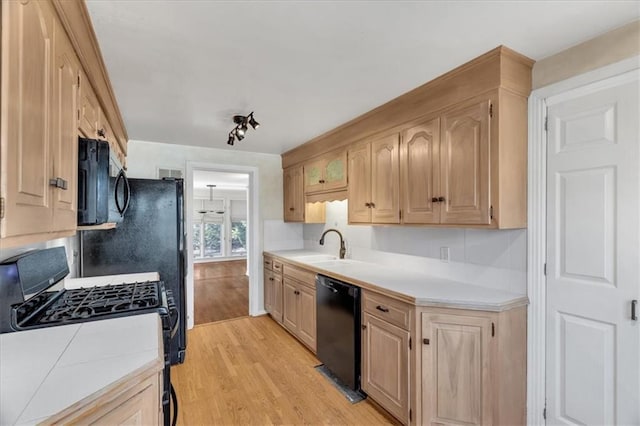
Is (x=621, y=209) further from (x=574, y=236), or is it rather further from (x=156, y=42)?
(x=156, y=42)

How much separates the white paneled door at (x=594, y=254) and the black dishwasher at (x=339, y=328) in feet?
3.97

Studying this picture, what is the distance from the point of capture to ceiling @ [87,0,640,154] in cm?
130

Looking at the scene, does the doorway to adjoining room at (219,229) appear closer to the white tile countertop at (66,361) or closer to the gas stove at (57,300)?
the gas stove at (57,300)

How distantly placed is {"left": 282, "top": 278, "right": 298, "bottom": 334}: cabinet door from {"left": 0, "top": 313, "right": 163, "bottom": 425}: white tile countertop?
197cm

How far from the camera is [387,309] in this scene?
2.07 metres

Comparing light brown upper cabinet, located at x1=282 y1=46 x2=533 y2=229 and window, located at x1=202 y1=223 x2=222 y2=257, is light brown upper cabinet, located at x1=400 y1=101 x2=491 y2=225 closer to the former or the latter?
light brown upper cabinet, located at x1=282 y1=46 x2=533 y2=229

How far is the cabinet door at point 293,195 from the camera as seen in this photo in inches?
154

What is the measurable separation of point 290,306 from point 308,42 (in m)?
2.72

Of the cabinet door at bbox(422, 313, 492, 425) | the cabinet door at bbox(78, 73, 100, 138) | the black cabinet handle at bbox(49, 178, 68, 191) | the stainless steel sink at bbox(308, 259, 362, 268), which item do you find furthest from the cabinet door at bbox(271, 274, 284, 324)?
the black cabinet handle at bbox(49, 178, 68, 191)

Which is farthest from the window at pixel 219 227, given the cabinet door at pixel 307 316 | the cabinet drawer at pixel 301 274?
the cabinet door at pixel 307 316

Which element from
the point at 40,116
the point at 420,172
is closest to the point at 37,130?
the point at 40,116

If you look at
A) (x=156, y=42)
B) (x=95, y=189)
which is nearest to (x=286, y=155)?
(x=156, y=42)

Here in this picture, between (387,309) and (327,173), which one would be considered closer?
(387,309)

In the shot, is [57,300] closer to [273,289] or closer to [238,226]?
[273,289]
